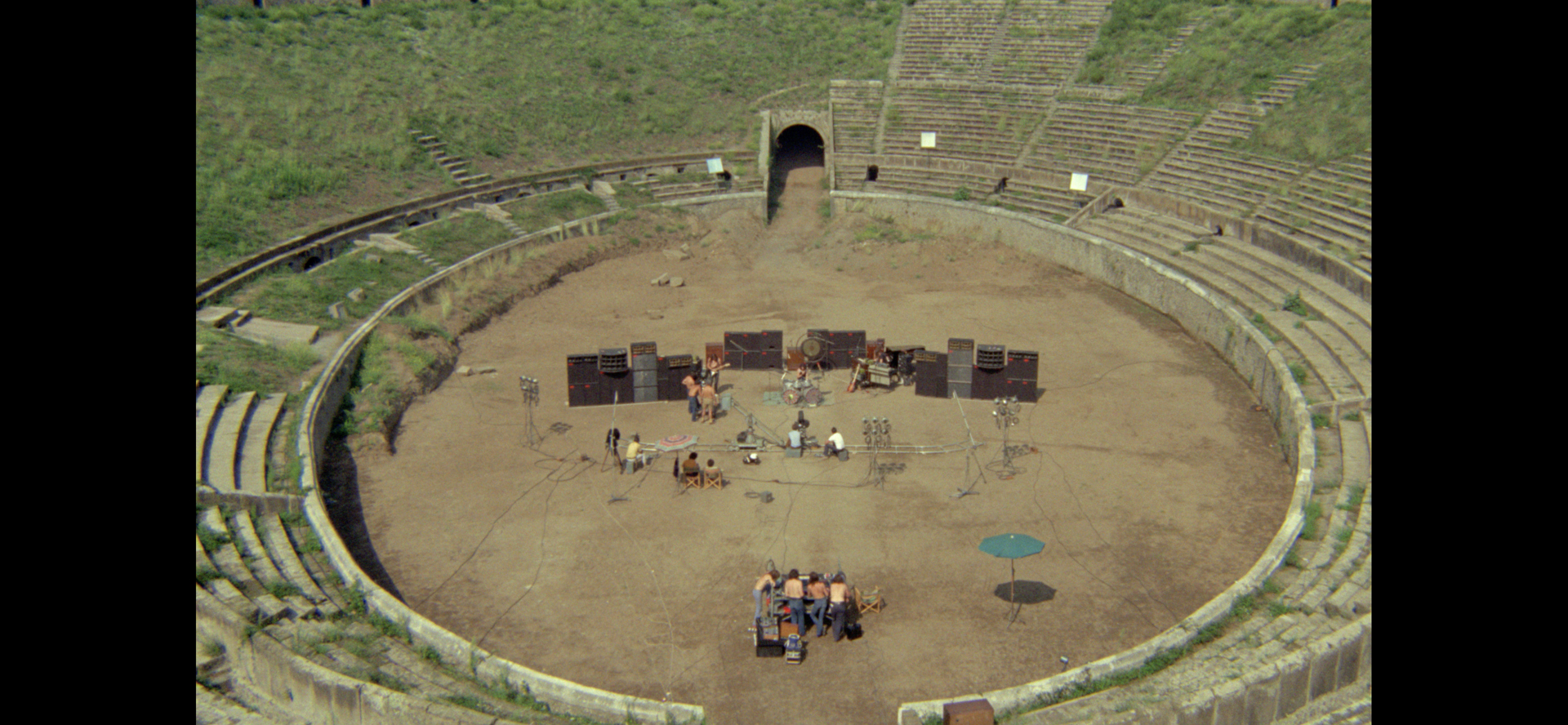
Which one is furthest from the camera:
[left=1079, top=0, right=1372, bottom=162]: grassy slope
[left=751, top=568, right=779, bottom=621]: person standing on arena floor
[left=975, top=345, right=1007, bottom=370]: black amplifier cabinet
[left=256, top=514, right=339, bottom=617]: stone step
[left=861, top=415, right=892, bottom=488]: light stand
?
[left=1079, top=0, right=1372, bottom=162]: grassy slope

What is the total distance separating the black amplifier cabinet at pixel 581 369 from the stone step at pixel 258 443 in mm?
6654

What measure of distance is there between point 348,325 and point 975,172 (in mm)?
26351

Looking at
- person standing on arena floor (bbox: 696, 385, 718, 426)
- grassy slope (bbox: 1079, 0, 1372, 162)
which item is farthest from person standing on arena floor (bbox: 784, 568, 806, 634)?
grassy slope (bbox: 1079, 0, 1372, 162)

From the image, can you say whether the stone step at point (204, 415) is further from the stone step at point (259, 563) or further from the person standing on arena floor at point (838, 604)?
the person standing on arena floor at point (838, 604)

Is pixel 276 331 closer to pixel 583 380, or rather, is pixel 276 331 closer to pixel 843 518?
pixel 583 380

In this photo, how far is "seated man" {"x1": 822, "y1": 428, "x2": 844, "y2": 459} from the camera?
78.5ft

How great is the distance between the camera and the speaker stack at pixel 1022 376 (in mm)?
26984

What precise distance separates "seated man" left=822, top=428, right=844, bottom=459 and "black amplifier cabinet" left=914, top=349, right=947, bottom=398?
14.1ft

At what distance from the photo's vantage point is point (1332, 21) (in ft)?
144

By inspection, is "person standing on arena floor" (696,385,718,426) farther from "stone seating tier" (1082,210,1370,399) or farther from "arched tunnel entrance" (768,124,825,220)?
"arched tunnel entrance" (768,124,825,220)

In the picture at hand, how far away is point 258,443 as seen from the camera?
2194 cm

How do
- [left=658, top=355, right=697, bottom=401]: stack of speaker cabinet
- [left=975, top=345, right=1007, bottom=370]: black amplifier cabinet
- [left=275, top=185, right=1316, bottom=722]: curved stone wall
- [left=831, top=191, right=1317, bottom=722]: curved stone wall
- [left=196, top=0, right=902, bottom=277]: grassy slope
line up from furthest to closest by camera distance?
1. [left=196, top=0, right=902, bottom=277]: grassy slope
2. [left=658, top=355, right=697, bottom=401]: stack of speaker cabinet
3. [left=975, top=345, right=1007, bottom=370]: black amplifier cabinet
4. [left=831, top=191, right=1317, bottom=722]: curved stone wall
5. [left=275, top=185, right=1316, bottom=722]: curved stone wall

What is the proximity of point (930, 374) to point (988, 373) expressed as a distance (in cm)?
147
